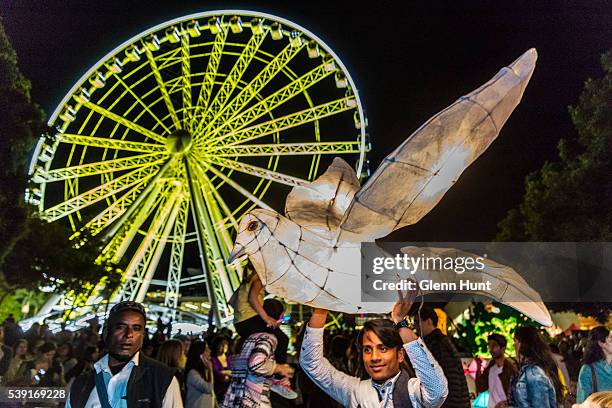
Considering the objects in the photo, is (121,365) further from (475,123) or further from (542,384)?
(475,123)

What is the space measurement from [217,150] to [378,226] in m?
10.6

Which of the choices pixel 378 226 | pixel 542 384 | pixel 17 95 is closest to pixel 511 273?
pixel 378 226

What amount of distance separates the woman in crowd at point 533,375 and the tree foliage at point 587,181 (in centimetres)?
917

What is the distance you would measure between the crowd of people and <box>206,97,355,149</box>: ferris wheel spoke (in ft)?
29.9

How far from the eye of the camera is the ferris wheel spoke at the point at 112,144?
1547cm

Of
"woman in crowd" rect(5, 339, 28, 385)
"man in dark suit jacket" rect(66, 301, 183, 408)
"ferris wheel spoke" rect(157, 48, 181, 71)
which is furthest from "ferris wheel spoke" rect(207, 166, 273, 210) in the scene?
"man in dark suit jacket" rect(66, 301, 183, 408)

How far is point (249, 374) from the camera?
3.84m

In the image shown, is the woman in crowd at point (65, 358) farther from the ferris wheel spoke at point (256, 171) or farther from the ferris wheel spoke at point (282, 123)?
the ferris wheel spoke at point (282, 123)

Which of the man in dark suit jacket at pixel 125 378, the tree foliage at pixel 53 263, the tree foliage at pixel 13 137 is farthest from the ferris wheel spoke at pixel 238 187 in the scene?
the man in dark suit jacket at pixel 125 378

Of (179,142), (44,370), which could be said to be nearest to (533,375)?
(44,370)

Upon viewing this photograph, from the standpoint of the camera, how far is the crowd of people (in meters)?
3.11

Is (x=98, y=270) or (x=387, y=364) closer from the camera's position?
(x=387, y=364)

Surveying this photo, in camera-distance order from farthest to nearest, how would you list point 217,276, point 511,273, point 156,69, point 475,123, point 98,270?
1. point 98,270
2. point 217,276
3. point 156,69
4. point 511,273
5. point 475,123

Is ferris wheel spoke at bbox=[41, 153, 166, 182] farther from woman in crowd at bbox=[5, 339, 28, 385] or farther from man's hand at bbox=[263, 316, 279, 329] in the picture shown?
man's hand at bbox=[263, 316, 279, 329]
